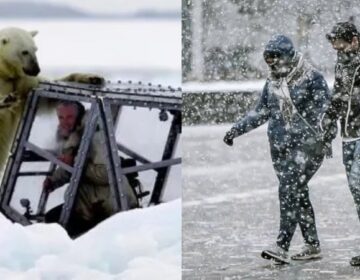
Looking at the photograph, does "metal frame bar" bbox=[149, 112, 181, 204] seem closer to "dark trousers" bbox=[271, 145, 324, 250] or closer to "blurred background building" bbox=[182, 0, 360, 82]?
"blurred background building" bbox=[182, 0, 360, 82]

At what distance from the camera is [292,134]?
3.64 meters

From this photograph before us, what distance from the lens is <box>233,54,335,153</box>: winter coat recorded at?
362 cm

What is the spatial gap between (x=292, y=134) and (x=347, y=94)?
0.22 meters

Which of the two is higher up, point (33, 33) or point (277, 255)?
point (33, 33)

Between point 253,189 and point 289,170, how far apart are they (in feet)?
0.44

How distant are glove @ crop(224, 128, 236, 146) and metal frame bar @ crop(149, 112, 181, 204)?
0.16 meters

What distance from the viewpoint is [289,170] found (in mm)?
3648

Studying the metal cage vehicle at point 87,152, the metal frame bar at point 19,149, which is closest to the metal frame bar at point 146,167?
the metal cage vehicle at point 87,152

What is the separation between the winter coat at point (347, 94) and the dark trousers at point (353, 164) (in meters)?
0.03

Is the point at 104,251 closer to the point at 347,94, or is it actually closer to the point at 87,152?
the point at 87,152

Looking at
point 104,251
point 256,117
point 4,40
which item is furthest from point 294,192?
point 4,40

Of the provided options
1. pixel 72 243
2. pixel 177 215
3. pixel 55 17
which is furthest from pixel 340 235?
pixel 55 17

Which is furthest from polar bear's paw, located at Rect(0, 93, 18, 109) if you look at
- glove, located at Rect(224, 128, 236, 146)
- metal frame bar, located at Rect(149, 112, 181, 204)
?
glove, located at Rect(224, 128, 236, 146)

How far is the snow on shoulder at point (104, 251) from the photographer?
3574mm
